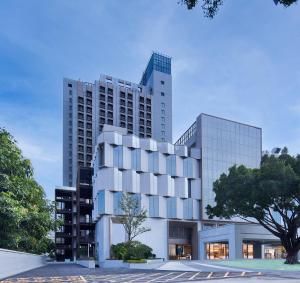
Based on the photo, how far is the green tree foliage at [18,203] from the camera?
21.0 metres

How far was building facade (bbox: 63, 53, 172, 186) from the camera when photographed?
103 meters

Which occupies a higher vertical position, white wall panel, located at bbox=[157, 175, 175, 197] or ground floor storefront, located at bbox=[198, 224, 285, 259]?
white wall panel, located at bbox=[157, 175, 175, 197]

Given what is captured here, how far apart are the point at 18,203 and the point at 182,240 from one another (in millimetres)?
45501

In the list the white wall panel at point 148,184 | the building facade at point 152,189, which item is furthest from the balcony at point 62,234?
the white wall panel at point 148,184

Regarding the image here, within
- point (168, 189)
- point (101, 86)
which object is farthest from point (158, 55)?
point (168, 189)

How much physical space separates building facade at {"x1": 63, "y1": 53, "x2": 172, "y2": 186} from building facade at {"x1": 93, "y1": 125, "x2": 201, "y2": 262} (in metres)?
43.5

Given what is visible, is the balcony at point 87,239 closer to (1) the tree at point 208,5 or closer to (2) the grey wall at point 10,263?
(2) the grey wall at point 10,263

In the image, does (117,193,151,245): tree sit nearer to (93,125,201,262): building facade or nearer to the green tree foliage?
(93,125,201,262): building facade

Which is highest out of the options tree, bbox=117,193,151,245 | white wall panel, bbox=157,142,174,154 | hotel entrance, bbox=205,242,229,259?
white wall panel, bbox=157,142,174,154

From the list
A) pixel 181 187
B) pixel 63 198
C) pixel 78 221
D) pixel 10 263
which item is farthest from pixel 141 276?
pixel 63 198

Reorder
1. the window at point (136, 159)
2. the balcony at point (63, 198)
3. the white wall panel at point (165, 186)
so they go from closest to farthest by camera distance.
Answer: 1. the window at point (136, 159)
2. the white wall panel at point (165, 186)
3. the balcony at point (63, 198)

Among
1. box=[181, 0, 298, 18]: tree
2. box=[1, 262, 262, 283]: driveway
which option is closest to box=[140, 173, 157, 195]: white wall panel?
box=[1, 262, 262, 283]: driveway

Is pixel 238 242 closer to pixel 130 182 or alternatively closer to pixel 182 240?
pixel 182 240

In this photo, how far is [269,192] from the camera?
3475 centimetres
